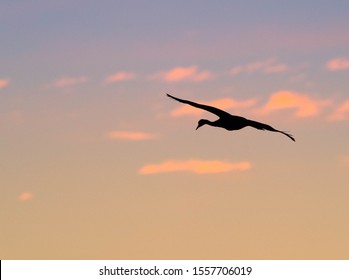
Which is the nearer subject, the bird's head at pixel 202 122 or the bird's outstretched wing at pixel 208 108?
the bird's outstretched wing at pixel 208 108

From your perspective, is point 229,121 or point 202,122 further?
point 202,122

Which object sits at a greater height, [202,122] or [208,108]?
[202,122]

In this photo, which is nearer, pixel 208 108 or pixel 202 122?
pixel 208 108

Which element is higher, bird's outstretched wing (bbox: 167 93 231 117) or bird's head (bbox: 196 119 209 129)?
bird's head (bbox: 196 119 209 129)

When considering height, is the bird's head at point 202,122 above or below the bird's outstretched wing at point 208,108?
above

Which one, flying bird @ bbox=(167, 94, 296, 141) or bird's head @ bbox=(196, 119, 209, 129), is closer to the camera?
flying bird @ bbox=(167, 94, 296, 141)

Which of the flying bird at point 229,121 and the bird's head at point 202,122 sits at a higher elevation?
the bird's head at point 202,122

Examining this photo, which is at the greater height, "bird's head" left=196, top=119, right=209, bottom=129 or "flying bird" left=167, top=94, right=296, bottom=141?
"bird's head" left=196, top=119, right=209, bottom=129

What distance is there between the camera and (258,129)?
158 ft
